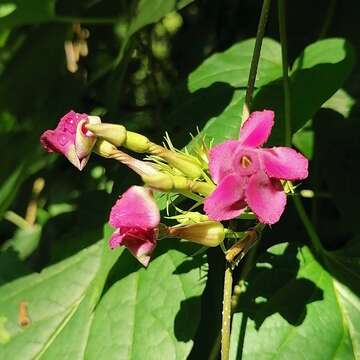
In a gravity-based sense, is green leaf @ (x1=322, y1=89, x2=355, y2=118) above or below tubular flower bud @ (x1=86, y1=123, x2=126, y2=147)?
below

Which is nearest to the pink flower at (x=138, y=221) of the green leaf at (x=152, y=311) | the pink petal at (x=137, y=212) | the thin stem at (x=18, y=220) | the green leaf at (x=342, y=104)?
the pink petal at (x=137, y=212)

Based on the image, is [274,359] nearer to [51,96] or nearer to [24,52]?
[51,96]

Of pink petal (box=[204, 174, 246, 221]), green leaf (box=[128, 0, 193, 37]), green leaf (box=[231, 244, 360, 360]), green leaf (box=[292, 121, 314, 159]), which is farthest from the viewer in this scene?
green leaf (box=[292, 121, 314, 159])

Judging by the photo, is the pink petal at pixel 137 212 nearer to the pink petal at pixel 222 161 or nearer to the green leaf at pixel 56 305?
the pink petal at pixel 222 161

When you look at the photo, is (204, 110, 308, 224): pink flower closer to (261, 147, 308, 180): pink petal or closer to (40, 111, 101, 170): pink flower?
(261, 147, 308, 180): pink petal

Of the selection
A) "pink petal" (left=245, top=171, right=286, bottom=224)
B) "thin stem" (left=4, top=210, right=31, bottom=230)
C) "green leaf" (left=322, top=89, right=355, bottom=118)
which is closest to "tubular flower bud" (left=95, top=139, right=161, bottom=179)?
"pink petal" (left=245, top=171, right=286, bottom=224)

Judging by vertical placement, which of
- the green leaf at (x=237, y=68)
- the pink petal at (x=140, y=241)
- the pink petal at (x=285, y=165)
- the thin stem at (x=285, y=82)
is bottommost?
the green leaf at (x=237, y=68)

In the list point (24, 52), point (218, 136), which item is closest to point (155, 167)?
point (218, 136)
